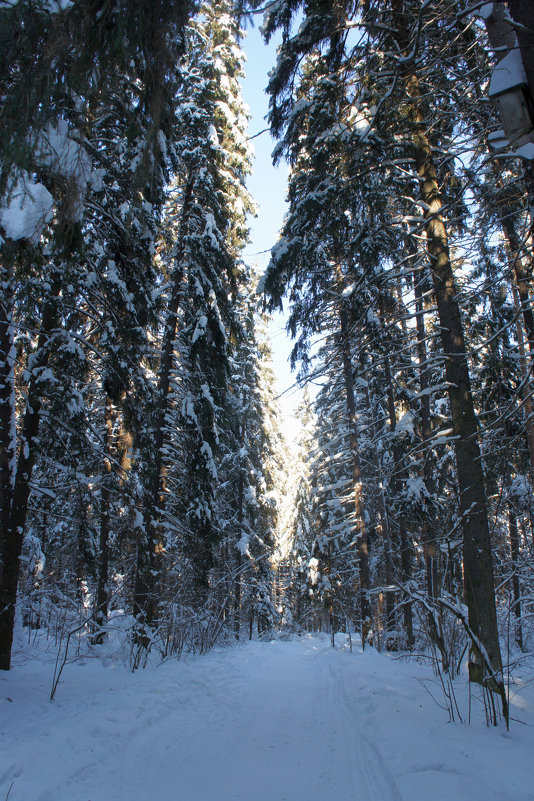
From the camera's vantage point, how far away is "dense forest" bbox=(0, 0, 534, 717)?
372 cm

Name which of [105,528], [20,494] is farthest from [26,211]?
[105,528]

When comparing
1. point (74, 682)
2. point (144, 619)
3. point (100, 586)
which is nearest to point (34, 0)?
point (74, 682)

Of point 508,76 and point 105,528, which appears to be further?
point 105,528

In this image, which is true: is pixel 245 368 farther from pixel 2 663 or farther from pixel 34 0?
pixel 34 0

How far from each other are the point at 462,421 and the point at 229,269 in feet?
29.0

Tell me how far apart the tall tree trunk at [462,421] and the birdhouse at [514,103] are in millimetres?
2516

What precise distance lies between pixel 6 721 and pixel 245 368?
54.2 feet

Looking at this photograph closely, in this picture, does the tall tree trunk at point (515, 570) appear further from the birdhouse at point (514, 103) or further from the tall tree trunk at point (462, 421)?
the birdhouse at point (514, 103)

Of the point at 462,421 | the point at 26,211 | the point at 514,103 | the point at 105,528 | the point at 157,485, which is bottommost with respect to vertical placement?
the point at 105,528

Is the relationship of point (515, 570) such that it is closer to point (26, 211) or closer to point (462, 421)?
point (462, 421)

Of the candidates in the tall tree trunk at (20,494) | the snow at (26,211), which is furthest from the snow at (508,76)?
the tall tree trunk at (20,494)

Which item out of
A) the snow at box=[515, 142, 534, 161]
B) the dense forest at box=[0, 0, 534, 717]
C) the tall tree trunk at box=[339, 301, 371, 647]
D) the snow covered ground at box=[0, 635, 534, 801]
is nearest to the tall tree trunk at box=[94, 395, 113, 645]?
the dense forest at box=[0, 0, 534, 717]

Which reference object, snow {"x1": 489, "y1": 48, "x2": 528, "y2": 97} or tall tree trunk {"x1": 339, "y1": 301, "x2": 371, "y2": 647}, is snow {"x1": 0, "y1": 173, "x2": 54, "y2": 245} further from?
tall tree trunk {"x1": 339, "y1": 301, "x2": 371, "y2": 647}

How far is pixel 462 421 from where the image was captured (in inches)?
227
